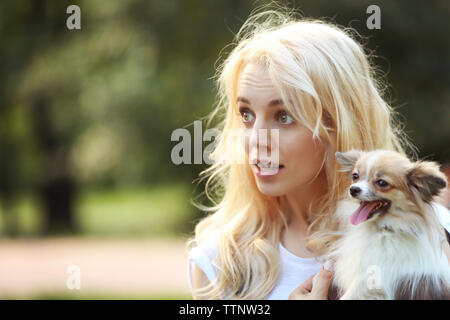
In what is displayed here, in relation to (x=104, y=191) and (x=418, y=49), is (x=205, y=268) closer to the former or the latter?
(x=418, y=49)

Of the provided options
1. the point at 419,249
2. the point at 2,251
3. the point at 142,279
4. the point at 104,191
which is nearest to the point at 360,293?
the point at 419,249

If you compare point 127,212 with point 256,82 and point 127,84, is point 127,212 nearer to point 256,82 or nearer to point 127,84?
point 127,84

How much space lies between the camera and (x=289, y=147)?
2266 millimetres

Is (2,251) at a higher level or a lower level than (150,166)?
lower

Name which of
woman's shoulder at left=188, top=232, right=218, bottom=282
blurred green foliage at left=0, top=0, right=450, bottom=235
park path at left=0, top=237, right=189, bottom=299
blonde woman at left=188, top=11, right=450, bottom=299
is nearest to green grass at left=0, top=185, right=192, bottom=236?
blurred green foliage at left=0, top=0, right=450, bottom=235

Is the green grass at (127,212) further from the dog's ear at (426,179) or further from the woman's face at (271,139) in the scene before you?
the dog's ear at (426,179)

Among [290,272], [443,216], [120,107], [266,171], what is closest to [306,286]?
[290,272]

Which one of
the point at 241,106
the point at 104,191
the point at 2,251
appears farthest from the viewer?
the point at 104,191

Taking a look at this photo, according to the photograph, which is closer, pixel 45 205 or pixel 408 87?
pixel 408 87

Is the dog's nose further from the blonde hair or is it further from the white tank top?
the white tank top

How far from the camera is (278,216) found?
268 centimetres

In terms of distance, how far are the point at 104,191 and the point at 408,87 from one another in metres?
19.1

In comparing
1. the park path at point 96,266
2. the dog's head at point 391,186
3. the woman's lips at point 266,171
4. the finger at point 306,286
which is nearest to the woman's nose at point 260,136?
the woman's lips at point 266,171
